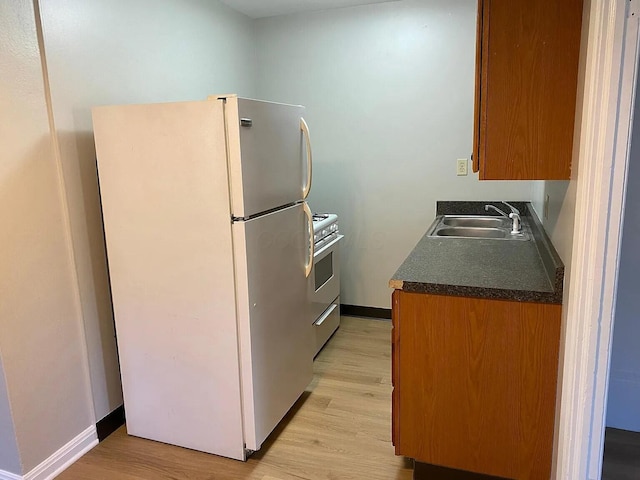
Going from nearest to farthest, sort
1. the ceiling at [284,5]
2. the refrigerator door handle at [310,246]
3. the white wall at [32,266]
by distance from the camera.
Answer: the white wall at [32,266] < the refrigerator door handle at [310,246] < the ceiling at [284,5]

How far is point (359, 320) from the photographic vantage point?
12.4 feet

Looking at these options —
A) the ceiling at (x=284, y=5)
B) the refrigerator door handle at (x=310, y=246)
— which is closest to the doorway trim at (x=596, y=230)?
the refrigerator door handle at (x=310, y=246)

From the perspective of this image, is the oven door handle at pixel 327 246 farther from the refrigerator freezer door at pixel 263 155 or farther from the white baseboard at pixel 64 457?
the white baseboard at pixel 64 457

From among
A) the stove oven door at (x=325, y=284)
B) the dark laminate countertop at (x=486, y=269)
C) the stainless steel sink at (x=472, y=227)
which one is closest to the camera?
the dark laminate countertop at (x=486, y=269)

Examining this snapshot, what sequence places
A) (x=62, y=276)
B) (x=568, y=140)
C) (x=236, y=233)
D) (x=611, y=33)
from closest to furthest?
1. (x=611, y=33)
2. (x=568, y=140)
3. (x=236, y=233)
4. (x=62, y=276)

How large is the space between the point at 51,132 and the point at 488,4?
1.80 m

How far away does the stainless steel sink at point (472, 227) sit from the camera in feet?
9.22

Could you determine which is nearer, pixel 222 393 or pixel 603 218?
pixel 603 218

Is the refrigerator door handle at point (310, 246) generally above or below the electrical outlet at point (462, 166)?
below

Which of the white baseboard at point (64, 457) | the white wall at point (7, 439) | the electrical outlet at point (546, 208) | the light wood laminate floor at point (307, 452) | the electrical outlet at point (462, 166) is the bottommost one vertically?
the light wood laminate floor at point (307, 452)

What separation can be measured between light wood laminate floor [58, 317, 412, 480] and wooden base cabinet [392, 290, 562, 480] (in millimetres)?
344

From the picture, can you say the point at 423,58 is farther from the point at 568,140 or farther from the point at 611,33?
the point at 611,33

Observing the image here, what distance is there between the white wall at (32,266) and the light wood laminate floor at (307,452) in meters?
0.28

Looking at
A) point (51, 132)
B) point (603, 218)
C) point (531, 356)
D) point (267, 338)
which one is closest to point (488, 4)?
point (603, 218)
